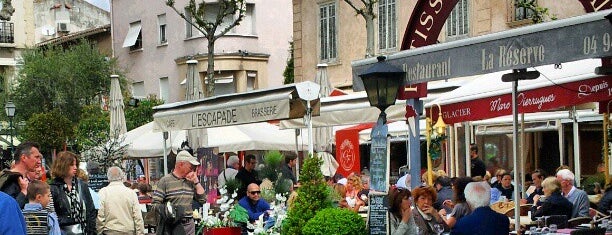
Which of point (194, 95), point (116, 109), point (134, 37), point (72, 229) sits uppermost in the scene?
point (134, 37)

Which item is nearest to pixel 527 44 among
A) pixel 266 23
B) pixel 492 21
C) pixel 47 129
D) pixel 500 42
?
pixel 500 42

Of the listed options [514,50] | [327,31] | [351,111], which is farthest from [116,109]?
[514,50]

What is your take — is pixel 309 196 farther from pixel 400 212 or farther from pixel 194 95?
pixel 194 95

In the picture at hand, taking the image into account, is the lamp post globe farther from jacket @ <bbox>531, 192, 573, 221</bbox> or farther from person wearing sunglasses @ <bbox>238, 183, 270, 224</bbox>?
person wearing sunglasses @ <bbox>238, 183, 270, 224</bbox>

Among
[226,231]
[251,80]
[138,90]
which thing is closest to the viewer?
[226,231]

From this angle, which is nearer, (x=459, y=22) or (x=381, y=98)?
(x=381, y=98)

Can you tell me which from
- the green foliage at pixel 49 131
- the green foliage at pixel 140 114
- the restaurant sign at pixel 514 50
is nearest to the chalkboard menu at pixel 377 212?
the restaurant sign at pixel 514 50

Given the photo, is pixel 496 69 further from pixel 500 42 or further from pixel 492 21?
pixel 492 21

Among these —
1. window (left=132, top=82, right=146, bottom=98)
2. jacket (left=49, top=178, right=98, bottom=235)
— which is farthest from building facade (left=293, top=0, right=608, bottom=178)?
window (left=132, top=82, right=146, bottom=98)

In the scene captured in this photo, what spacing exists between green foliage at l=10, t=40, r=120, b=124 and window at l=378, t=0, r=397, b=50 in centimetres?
2122

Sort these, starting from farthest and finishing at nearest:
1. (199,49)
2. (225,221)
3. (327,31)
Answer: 1. (199,49)
2. (327,31)
3. (225,221)

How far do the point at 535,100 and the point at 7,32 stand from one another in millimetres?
54898

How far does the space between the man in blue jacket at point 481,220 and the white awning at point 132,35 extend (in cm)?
3946

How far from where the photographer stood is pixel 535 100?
13672 mm
